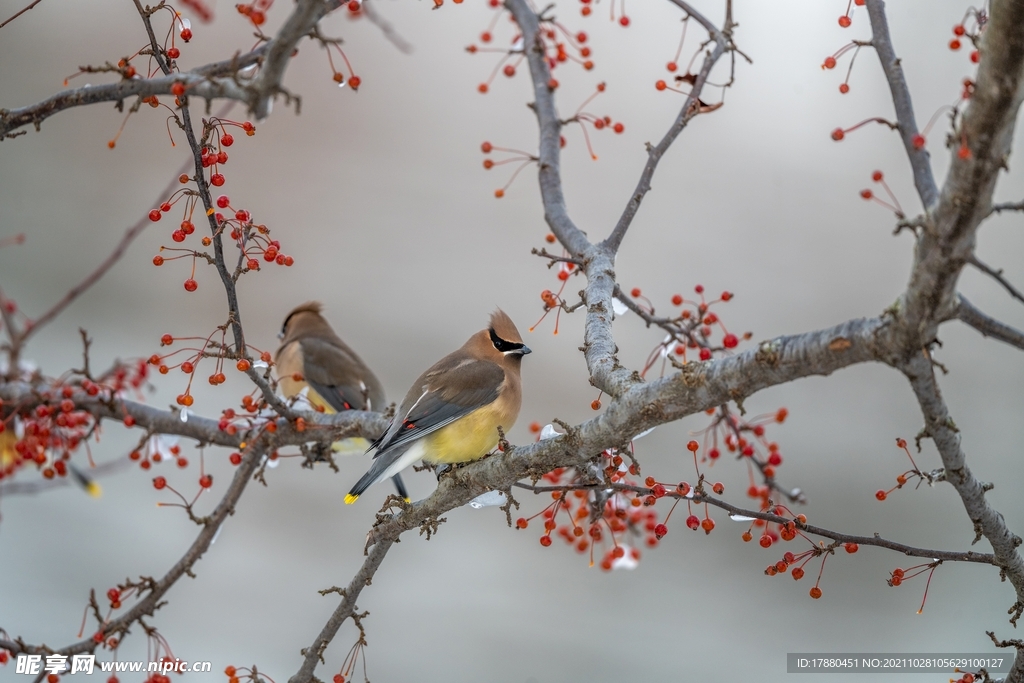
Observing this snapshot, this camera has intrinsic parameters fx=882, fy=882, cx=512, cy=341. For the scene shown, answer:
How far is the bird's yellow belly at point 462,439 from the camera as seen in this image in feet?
7.55

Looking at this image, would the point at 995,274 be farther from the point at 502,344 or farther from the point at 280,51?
the point at 502,344

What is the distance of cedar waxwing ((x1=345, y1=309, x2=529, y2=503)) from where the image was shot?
87.6 inches

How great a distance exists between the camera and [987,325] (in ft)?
4.04

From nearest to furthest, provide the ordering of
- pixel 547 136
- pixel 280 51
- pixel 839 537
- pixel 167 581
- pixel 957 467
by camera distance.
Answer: pixel 280 51 < pixel 957 467 < pixel 839 537 < pixel 167 581 < pixel 547 136

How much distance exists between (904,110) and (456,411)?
1.26 meters

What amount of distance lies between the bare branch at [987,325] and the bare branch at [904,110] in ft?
0.67

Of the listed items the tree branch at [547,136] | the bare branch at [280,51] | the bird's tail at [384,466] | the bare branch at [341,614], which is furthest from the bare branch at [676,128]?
the bare branch at [280,51]

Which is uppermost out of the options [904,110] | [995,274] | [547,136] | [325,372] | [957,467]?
[547,136]

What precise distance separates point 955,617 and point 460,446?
3110mm

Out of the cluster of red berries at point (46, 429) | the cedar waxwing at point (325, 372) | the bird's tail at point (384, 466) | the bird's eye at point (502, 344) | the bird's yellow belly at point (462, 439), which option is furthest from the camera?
the cedar waxwing at point (325, 372)

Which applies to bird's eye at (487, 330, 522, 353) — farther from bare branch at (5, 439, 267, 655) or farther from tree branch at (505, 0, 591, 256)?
bare branch at (5, 439, 267, 655)

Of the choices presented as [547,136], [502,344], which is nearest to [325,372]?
[502,344]

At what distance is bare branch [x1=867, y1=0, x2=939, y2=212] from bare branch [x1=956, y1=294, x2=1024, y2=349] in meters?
0.20

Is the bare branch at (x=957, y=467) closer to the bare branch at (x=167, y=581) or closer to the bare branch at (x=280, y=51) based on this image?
the bare branch at (x=280, y=51)
